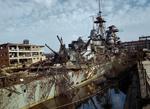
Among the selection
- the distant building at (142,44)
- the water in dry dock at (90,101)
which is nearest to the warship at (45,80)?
the water in dry dock at (90,101)

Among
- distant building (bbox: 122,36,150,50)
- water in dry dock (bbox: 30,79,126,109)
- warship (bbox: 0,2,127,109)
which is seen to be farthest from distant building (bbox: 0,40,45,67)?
water in dry dock (bbox: 30,79,126,109)

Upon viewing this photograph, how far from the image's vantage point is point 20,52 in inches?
3307

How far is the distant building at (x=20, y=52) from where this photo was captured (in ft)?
255

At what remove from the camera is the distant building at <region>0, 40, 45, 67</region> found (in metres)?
77.7

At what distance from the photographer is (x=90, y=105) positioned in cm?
2205

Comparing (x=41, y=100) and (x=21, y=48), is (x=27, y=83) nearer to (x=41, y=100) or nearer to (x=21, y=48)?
(x=41, y=100)

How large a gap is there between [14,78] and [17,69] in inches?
238

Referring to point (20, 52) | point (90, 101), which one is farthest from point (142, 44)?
point (90, 101)

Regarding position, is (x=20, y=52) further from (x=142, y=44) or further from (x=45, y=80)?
(x=45, y=80)

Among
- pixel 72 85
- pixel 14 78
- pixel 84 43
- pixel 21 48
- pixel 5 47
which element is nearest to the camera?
pixel 14 78

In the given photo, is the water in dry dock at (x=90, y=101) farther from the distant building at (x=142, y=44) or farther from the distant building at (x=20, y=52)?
the distant building at (x=20, y=52)

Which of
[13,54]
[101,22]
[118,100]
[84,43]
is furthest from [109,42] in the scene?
[118,100]

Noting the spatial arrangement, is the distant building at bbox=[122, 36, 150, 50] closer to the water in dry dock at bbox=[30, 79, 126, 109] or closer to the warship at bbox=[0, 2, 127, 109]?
the warship at bbox=[0, 2, 127, 109]

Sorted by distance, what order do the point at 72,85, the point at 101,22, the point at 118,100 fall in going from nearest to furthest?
the point at 118,100, the point at 72,85, the point at 101,22
